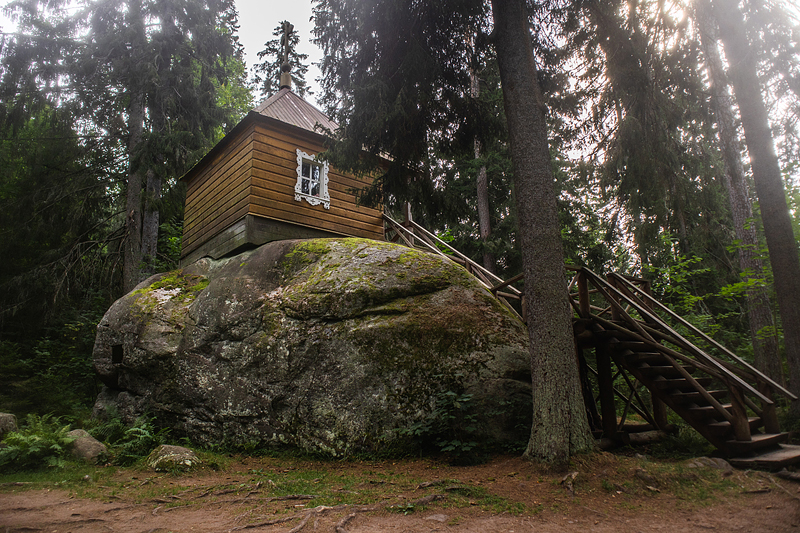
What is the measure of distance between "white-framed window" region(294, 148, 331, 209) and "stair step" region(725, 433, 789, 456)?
911 centimetres

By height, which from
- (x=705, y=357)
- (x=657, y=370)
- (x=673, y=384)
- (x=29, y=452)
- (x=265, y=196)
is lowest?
(x=29, y=452)

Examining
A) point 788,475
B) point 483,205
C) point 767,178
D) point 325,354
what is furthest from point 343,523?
point 483,205

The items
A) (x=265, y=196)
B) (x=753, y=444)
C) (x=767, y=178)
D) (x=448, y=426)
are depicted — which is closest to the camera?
(x=753, y=444)

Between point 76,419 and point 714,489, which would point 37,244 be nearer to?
point 76,419

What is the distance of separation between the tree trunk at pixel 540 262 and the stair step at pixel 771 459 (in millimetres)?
1647

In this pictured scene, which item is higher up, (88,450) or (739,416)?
(739,416)

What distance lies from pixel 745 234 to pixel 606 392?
234 inches

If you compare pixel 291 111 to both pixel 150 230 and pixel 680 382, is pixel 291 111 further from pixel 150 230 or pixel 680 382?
pixel 680 382

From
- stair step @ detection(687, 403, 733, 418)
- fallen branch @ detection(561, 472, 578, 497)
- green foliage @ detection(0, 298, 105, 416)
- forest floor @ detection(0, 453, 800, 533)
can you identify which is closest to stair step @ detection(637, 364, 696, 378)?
stair step @ detection(687, 403, 733, 418)

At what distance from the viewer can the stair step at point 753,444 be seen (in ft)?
17.0

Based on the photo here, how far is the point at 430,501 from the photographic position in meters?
4.41

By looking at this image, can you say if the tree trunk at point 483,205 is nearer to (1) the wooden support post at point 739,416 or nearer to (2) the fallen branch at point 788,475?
(1) the wooden support post at point 739,416

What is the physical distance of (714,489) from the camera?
4527mm

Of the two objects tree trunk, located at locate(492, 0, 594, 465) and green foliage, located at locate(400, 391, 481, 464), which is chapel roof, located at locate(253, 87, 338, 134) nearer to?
tree trunk, located at locate(492, 0, 594, 465)
